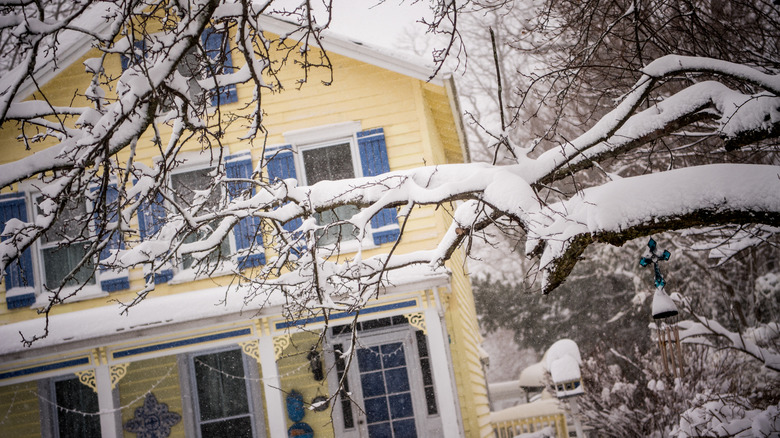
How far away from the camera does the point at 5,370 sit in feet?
31.6

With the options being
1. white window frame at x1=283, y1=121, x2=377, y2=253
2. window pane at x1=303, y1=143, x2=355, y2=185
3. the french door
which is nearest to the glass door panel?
the french door

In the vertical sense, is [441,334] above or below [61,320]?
below

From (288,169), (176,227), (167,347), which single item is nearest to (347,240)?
(288,169)

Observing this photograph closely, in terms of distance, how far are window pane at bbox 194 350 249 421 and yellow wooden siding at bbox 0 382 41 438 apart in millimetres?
2905

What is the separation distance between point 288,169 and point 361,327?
10.1ft

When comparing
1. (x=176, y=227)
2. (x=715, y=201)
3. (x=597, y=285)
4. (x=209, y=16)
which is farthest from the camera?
(x=597, y=285)

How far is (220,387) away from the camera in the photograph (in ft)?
35.8

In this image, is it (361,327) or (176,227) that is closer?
(176,227)

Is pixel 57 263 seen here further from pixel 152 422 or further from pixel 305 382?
pixel 305 382

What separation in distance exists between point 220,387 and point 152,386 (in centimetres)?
119

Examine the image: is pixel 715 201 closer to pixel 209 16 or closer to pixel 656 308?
pixel 656 308

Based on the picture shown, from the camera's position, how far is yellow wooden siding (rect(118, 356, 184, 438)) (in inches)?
415

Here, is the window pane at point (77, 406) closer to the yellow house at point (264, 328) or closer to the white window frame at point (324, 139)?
the yellow house at point (264, 328)

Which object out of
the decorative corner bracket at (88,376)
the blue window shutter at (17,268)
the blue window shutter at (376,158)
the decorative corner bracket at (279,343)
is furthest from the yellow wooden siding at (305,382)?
the blue window shutter at (17,268)
